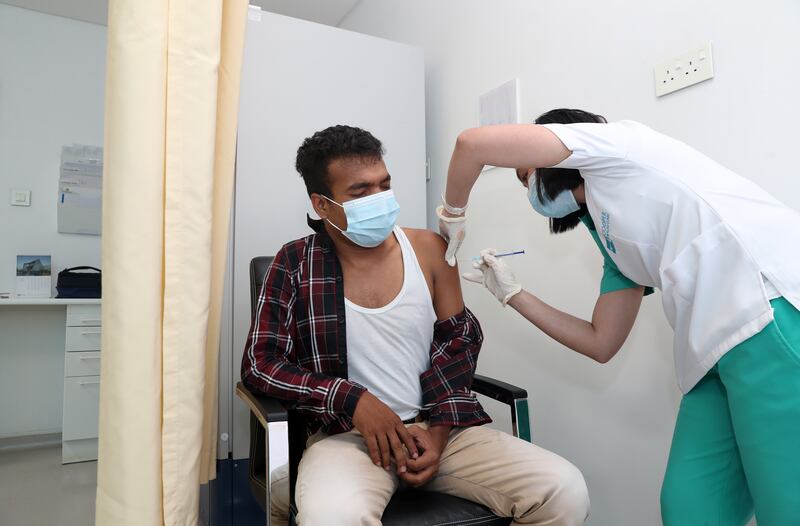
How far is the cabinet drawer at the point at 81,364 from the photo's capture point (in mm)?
2859

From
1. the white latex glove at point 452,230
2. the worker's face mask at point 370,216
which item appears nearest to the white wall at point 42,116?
the worker's face mask at point 370,216

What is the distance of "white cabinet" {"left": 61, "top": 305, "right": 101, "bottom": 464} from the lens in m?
2.84

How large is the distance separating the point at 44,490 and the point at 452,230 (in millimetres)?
2384

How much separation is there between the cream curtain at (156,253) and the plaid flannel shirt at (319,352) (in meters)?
0.21

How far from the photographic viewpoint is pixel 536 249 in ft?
5.79

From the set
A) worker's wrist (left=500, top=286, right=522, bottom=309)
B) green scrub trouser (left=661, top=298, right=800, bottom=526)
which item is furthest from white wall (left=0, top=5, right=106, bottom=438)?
green scrub trouser (left=661, top=298, right=800, bottom=526)

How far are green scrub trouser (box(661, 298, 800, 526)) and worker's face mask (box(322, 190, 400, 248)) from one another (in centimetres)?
76

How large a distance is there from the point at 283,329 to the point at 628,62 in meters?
1.19

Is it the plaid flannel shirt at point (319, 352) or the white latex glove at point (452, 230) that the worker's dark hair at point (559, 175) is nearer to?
the white latex glove at point (452, 230)

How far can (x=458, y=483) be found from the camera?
3.74 feet

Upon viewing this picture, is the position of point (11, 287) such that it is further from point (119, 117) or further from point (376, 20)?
point (119, 117)

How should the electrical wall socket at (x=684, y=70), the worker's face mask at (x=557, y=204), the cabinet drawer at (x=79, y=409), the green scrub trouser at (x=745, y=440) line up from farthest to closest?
the cabinet drawer at (x=79, y=409) → the electrical wall socket at (x=684, y=70) → the worker's face mask at (x=557, y=204) → the green scrub trouser at (x=745, y=440)

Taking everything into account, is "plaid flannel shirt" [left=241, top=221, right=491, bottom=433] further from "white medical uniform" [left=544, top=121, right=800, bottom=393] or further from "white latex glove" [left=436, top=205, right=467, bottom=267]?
"white medical uniform" [left=544, top=121, right=800, bottom=393]

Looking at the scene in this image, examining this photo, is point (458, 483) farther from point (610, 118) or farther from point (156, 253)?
point (610, 118)
